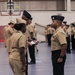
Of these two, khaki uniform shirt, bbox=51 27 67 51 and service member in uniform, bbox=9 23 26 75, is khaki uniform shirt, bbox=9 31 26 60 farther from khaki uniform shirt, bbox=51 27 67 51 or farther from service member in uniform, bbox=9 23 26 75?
khaki uniform shirt, bbox=51 27 67 51

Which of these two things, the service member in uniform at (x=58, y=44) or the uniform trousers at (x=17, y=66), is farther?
the service member in uniform at (x=58, y=44)

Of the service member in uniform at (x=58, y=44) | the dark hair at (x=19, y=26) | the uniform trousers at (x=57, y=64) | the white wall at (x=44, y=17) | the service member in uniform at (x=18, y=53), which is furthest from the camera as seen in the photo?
the white wall at (x=44, y=17)

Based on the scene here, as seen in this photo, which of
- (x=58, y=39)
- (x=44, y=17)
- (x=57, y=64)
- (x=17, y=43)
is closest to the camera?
Result: (x=17, y=43)

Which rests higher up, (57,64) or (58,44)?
(58,44)

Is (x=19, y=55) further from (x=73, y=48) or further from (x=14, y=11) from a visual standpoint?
(x=14, y=11)

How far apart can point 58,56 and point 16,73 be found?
110 centimetres

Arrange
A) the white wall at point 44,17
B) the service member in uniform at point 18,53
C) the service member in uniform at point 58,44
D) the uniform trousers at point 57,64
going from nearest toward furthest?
the service member in uniform at point 18,53 < the service member in uniform at point 58,44 < the uniform trousers at point 57,64 < the white wall at point 44,17

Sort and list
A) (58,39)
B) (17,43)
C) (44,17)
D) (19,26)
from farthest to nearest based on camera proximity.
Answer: (44,17) < (58,39) < (19,26) < (17,43)

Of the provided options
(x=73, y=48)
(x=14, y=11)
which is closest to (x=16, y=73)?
(x=73, y=48)

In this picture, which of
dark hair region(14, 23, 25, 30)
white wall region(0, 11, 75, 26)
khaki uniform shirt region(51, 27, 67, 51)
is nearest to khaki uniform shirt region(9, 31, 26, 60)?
dark hair region(14, 23, 25, 30)

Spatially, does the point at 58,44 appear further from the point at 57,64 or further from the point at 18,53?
the point at 18,53

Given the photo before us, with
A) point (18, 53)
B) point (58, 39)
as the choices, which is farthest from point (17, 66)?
point (58, 39)

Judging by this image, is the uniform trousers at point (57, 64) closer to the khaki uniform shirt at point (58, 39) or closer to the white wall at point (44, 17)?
the khaki uniform shirt at point (58, 39)

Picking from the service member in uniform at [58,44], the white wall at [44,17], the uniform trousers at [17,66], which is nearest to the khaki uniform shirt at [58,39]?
the service member in uniform at [58,44]
